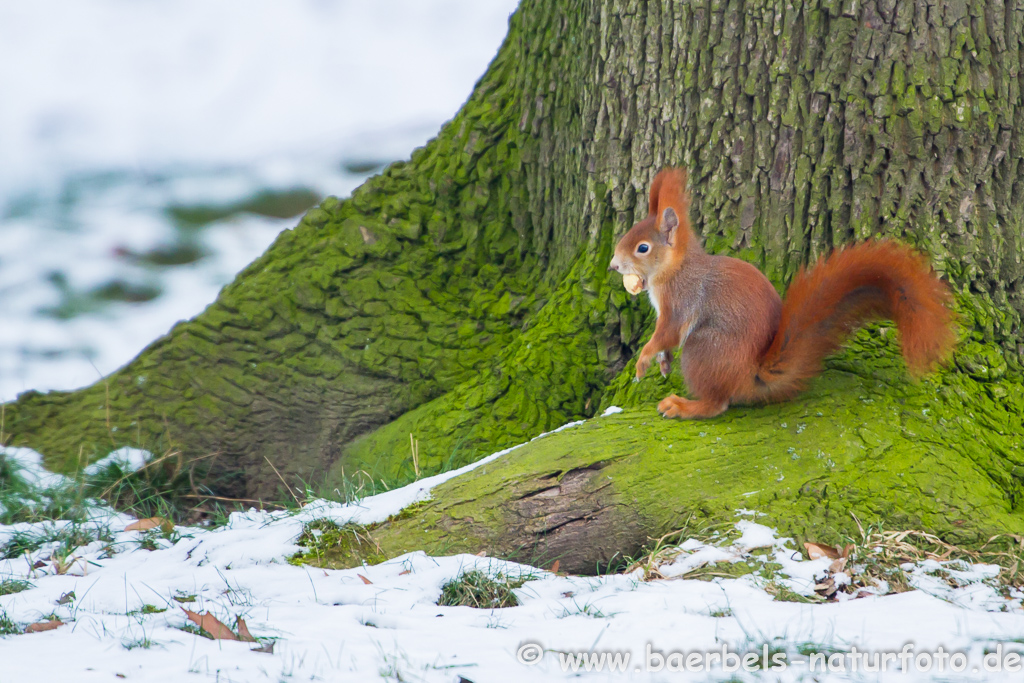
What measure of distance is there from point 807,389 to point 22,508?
2.94m

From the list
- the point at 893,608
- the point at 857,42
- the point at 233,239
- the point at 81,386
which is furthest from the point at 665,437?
the point at 233,239

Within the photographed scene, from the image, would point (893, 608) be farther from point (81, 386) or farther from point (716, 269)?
point (81, 386)

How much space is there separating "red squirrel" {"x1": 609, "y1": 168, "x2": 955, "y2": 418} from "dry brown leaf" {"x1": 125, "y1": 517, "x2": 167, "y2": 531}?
1.85 metres

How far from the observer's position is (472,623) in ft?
6.37

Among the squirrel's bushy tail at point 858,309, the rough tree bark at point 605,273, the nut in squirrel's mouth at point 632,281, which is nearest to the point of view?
the squirrel's bushy tail at point 858,309

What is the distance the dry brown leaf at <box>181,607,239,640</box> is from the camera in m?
1.82

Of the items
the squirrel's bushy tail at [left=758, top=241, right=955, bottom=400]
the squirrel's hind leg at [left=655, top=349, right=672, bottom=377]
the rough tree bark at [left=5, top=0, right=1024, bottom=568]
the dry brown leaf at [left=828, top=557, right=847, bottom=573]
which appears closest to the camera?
the dry brown leaf at [left=828, top=557, right=847, bottom=573]

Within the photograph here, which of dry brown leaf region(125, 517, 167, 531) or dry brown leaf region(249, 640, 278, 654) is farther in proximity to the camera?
dry brown leaf region(125, 517, 167, 531)

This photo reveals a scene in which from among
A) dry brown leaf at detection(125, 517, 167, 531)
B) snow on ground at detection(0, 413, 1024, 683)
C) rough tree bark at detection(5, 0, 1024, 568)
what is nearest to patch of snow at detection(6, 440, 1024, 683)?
snow on ground at detection(0, 413, 1024, 683)

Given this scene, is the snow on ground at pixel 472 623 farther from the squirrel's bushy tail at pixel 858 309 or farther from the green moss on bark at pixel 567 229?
the green moss on bark at pixel 567 229
